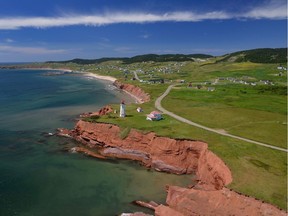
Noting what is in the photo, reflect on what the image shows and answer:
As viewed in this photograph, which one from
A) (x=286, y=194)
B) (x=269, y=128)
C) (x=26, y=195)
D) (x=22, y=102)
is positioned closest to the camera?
(x=286, y=194)

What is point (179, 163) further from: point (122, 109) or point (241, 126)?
point (122, 109)

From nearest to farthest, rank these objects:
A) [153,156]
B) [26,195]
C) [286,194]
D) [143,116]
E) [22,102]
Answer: [286,194] < [26,195] < [153,156] < [143,116] < [22,102]

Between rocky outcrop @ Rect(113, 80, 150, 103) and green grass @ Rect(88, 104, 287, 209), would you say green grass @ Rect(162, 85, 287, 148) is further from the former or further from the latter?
rocky outcrop @ Rect(113, 80, 150, 103)

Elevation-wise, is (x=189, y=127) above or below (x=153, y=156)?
above

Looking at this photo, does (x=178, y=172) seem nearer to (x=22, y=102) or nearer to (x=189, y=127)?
(x=189, y=127)

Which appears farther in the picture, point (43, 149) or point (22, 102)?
point (22, 102)

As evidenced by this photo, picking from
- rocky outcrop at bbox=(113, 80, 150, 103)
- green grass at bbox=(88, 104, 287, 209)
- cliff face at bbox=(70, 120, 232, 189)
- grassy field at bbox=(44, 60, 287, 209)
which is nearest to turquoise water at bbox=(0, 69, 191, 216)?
cliff face at bbox=(70, 120, 232, 189)

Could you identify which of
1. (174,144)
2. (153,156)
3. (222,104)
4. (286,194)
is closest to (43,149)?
(153,156)
